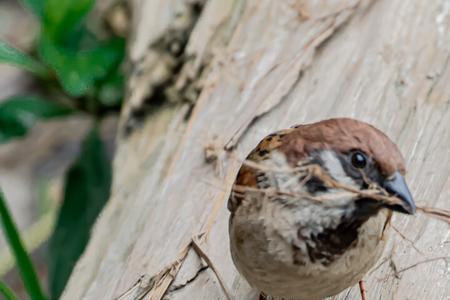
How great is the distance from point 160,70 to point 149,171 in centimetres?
38

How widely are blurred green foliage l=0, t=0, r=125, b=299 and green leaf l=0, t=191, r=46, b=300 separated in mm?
567

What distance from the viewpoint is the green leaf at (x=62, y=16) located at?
3254mm

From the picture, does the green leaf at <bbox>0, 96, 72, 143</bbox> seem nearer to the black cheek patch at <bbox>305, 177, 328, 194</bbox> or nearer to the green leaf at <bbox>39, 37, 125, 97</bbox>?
the green leaf at <bbox>39, 37, 125, 97</bbox>

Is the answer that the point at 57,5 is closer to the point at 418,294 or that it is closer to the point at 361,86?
the point at 361,86

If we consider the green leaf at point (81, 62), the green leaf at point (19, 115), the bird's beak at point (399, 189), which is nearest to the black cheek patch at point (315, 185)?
the bird's beak at point (399, 189)

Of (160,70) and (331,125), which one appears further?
(160,70)

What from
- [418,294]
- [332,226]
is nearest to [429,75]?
[418,294]

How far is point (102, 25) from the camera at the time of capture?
396cm

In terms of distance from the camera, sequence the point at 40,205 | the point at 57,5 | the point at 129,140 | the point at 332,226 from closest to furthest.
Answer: the point at 332,226, the point at 129,140, the point at 57,5, the point at 40,205

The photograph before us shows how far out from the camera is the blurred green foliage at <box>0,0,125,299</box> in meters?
3.20

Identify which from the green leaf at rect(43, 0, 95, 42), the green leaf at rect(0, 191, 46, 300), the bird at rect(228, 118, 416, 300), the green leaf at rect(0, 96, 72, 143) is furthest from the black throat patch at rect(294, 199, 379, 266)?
the green leaf at rect(0, 96, 72, 143)

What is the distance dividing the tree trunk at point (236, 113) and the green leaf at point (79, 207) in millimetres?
445

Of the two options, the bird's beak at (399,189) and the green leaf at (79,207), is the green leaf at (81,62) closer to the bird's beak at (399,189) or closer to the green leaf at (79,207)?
the green leaf at (79,207)

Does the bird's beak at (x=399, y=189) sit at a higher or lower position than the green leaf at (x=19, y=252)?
higher
